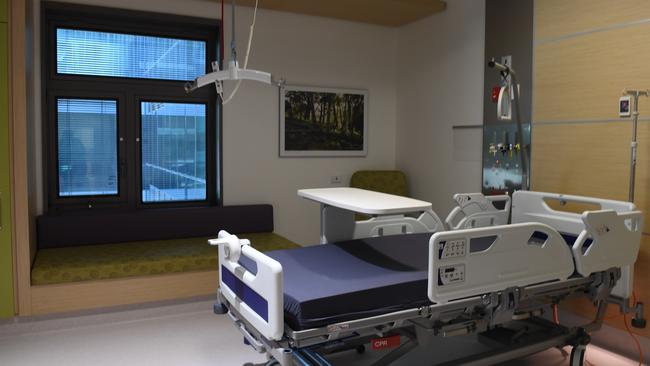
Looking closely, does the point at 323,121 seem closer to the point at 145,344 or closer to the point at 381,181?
the point at 381,181

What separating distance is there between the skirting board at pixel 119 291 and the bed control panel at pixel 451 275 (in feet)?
7.78

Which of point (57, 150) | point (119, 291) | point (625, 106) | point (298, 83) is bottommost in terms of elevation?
point (119, 291)

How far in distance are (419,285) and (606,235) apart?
122cm

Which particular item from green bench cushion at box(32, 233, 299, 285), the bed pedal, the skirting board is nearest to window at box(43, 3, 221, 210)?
green bench cushion at box(32, 233, 299, 285)

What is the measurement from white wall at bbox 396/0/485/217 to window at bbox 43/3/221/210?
6.82 ft

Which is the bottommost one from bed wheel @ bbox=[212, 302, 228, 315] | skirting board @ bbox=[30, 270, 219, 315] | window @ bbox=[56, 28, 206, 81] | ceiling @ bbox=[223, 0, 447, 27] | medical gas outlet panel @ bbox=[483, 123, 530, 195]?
skirting board @ bbox=[30, 270, 219, 315]

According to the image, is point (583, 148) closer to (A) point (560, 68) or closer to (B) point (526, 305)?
(A) point (560, 68)

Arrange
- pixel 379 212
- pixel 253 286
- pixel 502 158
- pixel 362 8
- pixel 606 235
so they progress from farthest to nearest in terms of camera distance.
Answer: pixel 362 8 → pixel 502 158 → pixel 606 235 → pixel 379 212 → pixel 253 286

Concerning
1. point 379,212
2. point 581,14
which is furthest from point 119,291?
point 581,14

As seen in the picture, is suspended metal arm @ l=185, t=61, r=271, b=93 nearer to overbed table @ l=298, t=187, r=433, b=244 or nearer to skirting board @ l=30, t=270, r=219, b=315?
overbed table @ l=298, t=187, r=433, b=244

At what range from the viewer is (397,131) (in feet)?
18.9

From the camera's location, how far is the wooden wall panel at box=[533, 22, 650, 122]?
3240 millimetres

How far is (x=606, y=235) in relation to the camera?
9.02 feet

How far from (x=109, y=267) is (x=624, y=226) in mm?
3411
